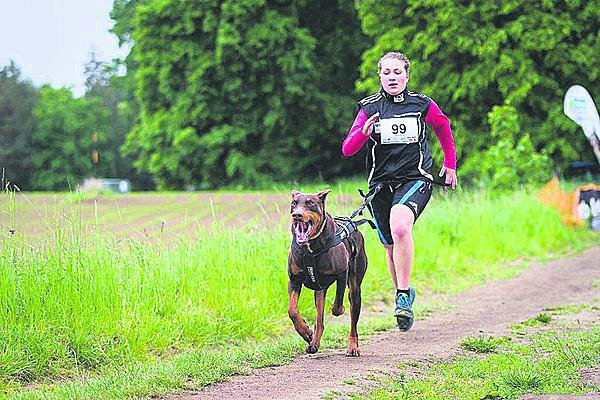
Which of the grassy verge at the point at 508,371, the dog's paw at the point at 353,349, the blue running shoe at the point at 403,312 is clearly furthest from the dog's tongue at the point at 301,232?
the blue running shoe at the point at 403,312

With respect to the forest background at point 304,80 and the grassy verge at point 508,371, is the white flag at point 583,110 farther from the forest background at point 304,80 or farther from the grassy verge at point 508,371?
the grassy verge at point 508,371

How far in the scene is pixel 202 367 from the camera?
6074mm

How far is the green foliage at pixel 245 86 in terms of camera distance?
30.4 metres

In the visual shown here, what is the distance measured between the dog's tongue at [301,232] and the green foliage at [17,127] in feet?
59.1

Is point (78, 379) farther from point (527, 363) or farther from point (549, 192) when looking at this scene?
point (549, 192)

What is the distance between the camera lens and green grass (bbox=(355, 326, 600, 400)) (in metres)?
5.18

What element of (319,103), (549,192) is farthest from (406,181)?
(319,103)

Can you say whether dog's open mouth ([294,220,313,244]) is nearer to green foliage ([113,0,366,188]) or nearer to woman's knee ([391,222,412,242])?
woman's knee ([391,222,412,242])

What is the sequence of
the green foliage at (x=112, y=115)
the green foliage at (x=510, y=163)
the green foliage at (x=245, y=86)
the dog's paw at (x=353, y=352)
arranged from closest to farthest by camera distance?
the dog's paw at (x=353, y=352) < the green foliage at (x=510, y=163) < the green foliage at (x=245, y=86) < the green foliage at (x=112, y=115)

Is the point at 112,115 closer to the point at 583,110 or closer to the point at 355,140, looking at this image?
the point at 583,110

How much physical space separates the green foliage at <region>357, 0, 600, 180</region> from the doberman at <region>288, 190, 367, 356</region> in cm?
1415

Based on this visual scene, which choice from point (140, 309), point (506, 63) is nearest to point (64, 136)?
point (506, 63)

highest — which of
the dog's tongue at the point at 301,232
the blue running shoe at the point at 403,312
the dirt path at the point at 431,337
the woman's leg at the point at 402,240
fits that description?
the dog's tongue at the point at 301,232

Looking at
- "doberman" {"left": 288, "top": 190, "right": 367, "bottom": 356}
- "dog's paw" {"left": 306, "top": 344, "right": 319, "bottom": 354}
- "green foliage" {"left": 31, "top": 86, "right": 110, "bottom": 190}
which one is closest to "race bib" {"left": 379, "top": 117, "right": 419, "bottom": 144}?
"doberman" {"left": 288, "top": 190, "right": 367, "bottom": 356}
